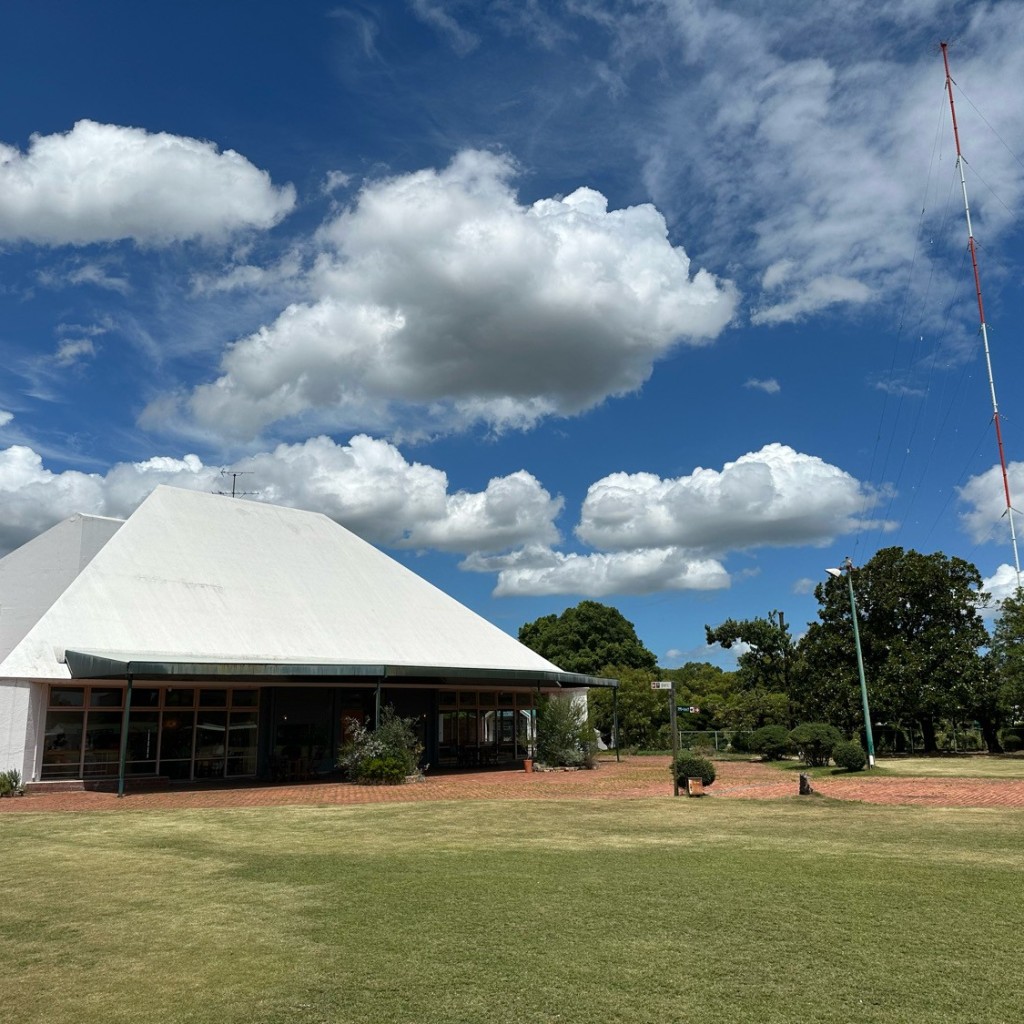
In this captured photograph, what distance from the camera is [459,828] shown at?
47.8 ft

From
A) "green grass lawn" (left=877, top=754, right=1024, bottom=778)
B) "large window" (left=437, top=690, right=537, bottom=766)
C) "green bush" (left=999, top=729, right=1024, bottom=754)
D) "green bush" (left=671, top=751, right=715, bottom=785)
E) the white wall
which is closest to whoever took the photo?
"green bush" (left=671, top=751, right=715, bottom=785)

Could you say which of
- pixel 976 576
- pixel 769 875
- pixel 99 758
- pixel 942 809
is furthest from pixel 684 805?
pixel 976 576

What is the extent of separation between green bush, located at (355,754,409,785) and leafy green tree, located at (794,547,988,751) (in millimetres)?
20223

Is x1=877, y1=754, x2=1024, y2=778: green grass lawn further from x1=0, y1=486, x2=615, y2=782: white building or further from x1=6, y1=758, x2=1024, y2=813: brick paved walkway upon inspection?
x1=0, y1=486, x2=615, y2=782: white building

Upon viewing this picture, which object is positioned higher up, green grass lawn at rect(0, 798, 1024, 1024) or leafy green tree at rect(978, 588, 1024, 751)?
leafy green tree at rect(978, 588, 1024, 751)

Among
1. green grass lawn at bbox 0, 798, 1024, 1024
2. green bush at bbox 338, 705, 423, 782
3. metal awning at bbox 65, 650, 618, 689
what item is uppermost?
metal awning at bbox 65, 650, 618, 689

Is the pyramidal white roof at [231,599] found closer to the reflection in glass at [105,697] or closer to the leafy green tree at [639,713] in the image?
the reflection in glass at [105,697]

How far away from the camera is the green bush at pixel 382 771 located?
22.4 metres

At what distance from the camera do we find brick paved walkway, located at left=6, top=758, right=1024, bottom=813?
18.3 m

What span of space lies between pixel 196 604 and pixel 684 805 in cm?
1487

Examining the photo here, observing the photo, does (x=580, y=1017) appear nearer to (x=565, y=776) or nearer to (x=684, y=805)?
(x=684, y=805)

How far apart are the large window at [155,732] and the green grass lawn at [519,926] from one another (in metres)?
9.05

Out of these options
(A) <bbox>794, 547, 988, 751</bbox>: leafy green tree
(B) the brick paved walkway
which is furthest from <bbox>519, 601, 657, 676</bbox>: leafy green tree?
(B) the brick paved walkway

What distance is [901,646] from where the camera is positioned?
3484 centimetres
